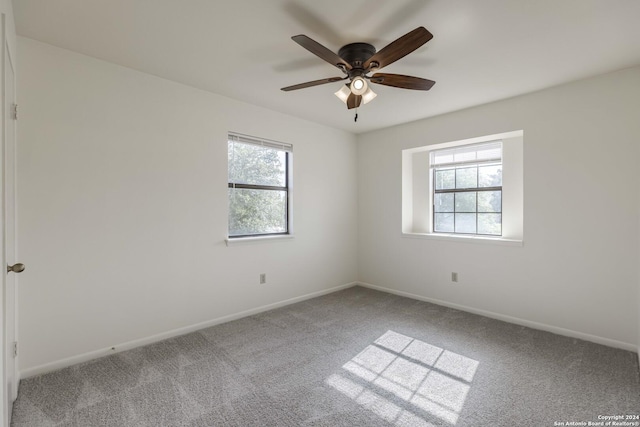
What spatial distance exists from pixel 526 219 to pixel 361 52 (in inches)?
95.6

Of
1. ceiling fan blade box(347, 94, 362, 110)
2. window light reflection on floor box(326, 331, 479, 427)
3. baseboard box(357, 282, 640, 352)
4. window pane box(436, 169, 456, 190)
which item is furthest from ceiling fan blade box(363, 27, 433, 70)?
baseboard box(357, 282, 640, 352)

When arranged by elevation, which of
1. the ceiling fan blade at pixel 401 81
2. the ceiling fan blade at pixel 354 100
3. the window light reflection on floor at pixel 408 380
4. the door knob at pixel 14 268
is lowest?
the window light reflection on floor at pixel 408 380

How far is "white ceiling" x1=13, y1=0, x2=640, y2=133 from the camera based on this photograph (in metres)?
1.87

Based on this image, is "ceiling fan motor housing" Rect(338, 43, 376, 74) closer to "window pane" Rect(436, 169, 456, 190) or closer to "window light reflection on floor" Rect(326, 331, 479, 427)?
"window light reflection on floor" Rect(326, 331, 479, 427)

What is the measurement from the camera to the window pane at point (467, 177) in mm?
3943

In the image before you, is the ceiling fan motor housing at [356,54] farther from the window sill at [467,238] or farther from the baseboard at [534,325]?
the baseboard at [534,325]

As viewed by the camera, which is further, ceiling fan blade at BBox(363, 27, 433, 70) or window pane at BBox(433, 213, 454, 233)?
window pane at BBox(433, 213, 454, 233)

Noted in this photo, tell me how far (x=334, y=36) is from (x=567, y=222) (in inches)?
108

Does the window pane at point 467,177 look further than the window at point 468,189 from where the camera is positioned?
Yes

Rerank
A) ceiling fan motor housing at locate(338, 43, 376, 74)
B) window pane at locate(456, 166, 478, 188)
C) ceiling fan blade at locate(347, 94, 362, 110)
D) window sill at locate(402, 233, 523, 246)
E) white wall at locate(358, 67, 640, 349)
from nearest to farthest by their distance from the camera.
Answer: ceiling fan motor housing at locate(338, 43, 376, 74)
ceiling fan blade at locate(347, 94, 362, 110)
white wall at locate(358, 67, 640, 349)
window sill at locate(402, 233, 523, 246)
window pane at locate(456, 166, 478, 188)

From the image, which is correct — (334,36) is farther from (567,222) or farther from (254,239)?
(567,222)

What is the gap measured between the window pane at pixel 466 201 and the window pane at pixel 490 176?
17 centimetres

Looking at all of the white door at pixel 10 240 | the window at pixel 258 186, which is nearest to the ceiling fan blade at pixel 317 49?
the white door at pixel 10 240

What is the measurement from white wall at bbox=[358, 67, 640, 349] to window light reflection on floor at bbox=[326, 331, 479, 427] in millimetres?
1269
